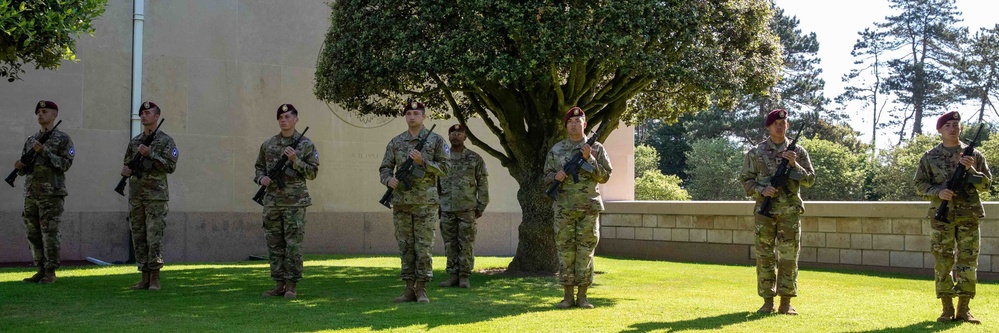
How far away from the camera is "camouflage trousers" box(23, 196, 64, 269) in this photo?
373 inches

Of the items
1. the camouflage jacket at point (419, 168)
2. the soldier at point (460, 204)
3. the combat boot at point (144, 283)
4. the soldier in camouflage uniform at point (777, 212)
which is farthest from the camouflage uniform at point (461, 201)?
the soldier in camouflage uniform at point (777, 212)

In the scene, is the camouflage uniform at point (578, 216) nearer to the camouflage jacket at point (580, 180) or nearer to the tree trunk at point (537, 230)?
the camouflage jacket at point (580, 180)

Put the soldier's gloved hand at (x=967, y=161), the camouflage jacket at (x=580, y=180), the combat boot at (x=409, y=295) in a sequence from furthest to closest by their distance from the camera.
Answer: the combat boot at (x=409, y=295) → the camouflage jacket at (x=580, y=180) → the soldier's gloved hand at (x=967, y=161)

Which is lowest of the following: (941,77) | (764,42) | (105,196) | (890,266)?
(890,266)

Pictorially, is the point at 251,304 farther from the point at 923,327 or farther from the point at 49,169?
the point at 923,327

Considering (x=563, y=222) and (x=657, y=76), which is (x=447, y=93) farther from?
(x=563, y=222)

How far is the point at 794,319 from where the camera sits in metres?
7.53

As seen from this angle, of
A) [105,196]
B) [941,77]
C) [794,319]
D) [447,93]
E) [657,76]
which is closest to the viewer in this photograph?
[794,319]

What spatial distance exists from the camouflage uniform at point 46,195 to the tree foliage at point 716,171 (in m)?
37.0

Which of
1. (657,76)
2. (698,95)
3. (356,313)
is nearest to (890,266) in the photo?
(698,95)

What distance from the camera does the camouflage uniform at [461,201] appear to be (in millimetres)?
10633

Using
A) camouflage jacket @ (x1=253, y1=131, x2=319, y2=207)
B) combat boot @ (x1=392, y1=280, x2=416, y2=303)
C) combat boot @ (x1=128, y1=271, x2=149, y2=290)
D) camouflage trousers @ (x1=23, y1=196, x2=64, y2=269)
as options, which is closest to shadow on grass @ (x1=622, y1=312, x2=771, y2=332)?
combat boot @ (x1=392, y1=280, x2=416, y2=303)

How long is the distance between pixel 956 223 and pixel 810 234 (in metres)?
6.75

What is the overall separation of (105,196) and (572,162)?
344 inches
